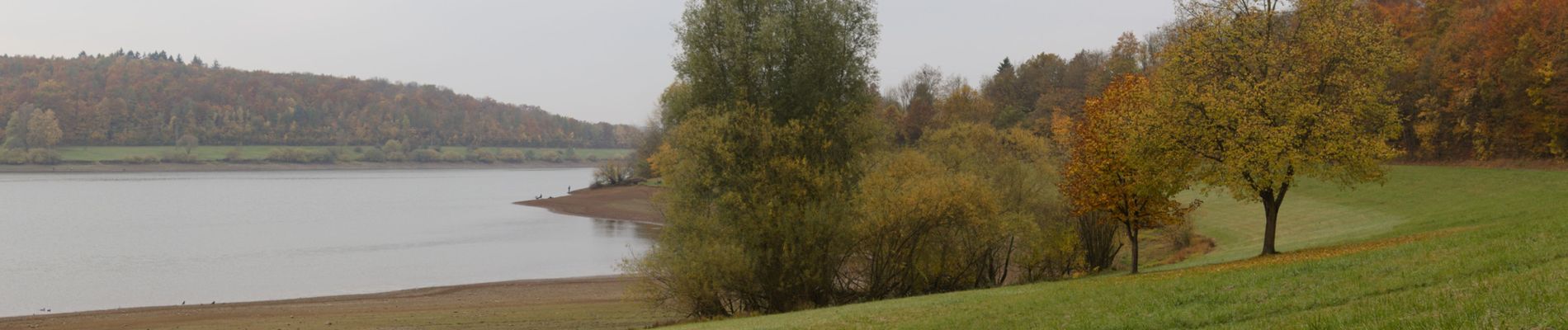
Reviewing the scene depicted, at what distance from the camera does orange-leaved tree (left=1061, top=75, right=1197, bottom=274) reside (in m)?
27.0

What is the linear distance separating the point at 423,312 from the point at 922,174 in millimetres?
19986

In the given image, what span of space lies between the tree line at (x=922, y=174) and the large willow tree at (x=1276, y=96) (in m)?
0.06

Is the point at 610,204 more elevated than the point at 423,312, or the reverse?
the point at 610,204

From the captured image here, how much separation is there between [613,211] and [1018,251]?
71.2 metres

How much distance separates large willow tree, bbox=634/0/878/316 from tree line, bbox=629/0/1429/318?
66mm

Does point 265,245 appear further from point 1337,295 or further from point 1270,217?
point 1337,295

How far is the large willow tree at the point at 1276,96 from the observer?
25.3 m

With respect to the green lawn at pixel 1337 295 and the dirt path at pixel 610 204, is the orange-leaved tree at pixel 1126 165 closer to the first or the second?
the green lawn at pixel 1337 295

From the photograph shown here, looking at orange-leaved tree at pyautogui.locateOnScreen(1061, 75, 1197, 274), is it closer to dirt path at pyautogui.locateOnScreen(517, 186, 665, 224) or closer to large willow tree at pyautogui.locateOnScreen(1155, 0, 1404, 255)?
large willow tree at pyautogui.locateOnScreen(1155, 0, 1404, 255)

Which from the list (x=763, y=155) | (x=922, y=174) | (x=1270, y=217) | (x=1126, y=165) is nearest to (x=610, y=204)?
(x=922, y=174)

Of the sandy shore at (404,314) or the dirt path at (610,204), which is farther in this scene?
the dirt path at (610,204)

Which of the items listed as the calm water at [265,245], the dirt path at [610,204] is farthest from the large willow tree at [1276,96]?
the dirt path at [610,204]

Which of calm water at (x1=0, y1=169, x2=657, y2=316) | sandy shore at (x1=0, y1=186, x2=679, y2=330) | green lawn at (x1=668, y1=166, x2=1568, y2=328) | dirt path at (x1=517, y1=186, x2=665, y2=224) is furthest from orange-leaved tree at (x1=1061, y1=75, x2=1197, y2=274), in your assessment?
dirt path at (x1=517, y1=186, x2=665, y2=224)

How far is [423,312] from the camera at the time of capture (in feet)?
120
